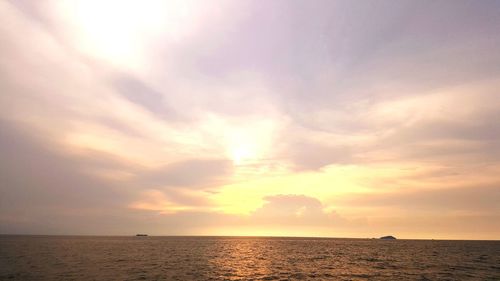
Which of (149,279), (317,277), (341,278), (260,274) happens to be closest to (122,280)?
(149,279)

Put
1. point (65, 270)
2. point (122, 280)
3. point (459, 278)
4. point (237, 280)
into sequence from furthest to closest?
point (65, 270), point (459, 278), point (237, 280), point (122, 280)

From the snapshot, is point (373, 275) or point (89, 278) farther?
point (373, 275)

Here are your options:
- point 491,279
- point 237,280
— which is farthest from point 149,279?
point 491,279

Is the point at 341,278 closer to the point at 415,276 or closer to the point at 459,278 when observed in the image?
the point at 415,276

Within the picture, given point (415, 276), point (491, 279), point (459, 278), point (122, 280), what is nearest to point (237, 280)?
point (122, 280)

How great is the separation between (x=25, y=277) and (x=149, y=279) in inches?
740

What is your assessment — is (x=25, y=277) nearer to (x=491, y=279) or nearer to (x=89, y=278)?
(x=89, y=278)

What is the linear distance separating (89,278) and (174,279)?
1331 cm

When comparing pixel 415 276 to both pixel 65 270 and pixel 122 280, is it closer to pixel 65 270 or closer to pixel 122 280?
pixel 122 280

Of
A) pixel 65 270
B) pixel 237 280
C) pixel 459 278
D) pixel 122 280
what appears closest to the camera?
pixel 122 280

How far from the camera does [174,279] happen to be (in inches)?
2121

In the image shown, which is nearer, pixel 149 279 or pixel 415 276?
pixel 149 279

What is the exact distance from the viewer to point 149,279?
53562 mm

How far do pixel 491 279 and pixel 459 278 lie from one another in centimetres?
490
